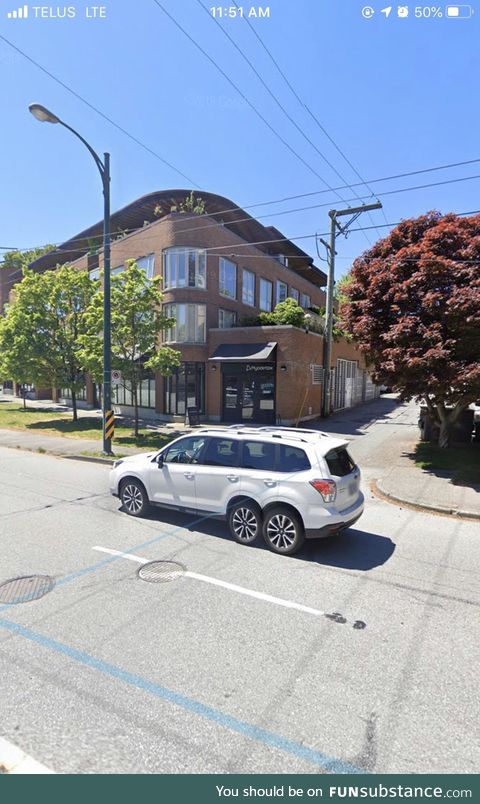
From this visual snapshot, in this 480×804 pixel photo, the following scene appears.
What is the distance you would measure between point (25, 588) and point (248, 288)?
74.0 feet

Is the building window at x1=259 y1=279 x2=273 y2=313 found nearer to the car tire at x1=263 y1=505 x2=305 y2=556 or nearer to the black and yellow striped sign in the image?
the black and yellow striped sign

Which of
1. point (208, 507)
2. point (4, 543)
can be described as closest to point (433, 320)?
point (208, 507)

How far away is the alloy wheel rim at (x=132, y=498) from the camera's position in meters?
7.24

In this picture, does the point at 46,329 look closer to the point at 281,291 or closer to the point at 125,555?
the point at 281,291

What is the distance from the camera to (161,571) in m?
5.12

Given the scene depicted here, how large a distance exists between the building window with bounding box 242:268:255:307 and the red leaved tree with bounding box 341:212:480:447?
12.8 meters

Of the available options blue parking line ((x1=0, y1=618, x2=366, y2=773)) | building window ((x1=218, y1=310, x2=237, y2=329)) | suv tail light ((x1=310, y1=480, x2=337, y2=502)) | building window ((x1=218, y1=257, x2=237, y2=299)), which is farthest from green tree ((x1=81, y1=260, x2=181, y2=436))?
blue parking line ((x1=0, y1=618, x2=366, y2=773))

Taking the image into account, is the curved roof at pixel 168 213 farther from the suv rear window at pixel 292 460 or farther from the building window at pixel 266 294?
the suv rear window at pixel 292 460

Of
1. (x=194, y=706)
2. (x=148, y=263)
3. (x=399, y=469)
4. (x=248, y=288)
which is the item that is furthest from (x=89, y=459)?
(x=248, y=288)

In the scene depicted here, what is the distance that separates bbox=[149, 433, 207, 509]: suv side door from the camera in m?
6.59

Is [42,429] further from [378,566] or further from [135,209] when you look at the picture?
[378,566]

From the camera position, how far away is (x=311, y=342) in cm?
2172

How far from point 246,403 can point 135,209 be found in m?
16.6

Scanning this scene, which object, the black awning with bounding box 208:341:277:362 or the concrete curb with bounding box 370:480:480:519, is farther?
the black awning with bounding box 208:341:277:362
